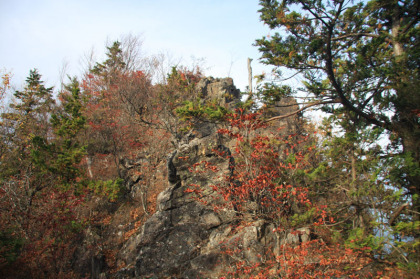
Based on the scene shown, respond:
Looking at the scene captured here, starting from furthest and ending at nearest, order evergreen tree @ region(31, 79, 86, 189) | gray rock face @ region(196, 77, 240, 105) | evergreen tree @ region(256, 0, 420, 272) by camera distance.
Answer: gray rock face @ region(196, 77, 240, 105), evergreen tree @ region(31, 79, 86, 189), evergreen tree @ region(256, 0, 420, 272)

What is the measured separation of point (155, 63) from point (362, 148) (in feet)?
55.5

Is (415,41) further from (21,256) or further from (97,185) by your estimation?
(97,185)

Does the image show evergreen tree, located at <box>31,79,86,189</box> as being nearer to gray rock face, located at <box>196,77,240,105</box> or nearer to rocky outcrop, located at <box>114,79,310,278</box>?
rocky outcrop, located at <box>114,79,310,278</box>

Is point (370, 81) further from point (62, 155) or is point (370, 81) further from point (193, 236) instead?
point (62, 155)

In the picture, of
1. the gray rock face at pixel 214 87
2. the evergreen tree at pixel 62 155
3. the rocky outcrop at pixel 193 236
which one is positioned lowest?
the rocky outcrop at pixel 193 236

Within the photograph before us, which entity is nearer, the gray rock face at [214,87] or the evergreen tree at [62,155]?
the evergreen tree at [62,155]

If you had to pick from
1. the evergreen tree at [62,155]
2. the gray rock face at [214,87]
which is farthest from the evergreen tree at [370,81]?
the gray rock face at [214,87]

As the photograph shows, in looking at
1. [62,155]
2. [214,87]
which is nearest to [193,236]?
[62,155]

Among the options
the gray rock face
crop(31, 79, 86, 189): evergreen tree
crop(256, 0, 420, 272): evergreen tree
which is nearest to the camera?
crop(256, 0, 420, 272): evergreen tree

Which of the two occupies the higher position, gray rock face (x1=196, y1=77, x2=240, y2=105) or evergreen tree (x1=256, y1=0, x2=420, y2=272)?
gray rock face (x1=196, y1=77, x2=240, y2=105)

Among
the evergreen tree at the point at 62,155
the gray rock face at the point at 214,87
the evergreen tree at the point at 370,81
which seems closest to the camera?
the evergreen tree at the point at 370,81

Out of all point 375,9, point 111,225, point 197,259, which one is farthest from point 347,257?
point 111,225

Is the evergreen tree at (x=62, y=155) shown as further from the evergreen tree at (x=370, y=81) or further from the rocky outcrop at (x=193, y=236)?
the evergreen tree at (x=370, y=81)

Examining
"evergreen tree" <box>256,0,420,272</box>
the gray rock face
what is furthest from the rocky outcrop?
the gray rock face
